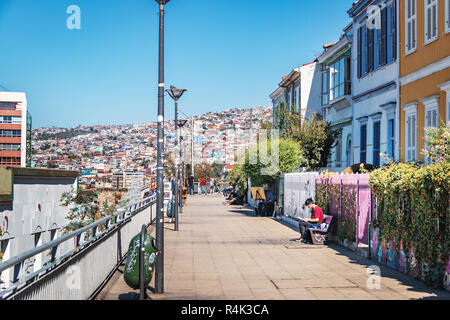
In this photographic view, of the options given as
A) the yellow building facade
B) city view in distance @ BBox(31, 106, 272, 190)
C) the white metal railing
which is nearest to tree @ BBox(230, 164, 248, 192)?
city view in distance @ BBox(31, 106, 272, 190)

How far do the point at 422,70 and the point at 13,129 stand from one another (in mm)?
33387

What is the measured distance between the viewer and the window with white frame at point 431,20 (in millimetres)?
16328

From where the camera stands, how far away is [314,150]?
28.5 meters

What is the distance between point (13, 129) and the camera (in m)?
42.8

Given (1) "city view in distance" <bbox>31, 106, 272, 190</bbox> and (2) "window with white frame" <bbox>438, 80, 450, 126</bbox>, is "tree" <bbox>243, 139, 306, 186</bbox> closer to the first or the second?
(1) "city view in distance" <bbox>31, 106, 272, 190</bbox>

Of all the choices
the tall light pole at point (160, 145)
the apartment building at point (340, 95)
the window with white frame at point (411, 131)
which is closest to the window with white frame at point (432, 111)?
the window with white frame at point (411, 131)

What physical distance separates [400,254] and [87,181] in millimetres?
33398

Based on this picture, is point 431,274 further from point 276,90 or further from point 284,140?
point 276,90

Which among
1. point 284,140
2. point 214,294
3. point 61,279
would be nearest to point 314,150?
point 284,140

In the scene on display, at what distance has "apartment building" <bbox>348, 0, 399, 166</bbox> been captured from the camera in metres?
20.2

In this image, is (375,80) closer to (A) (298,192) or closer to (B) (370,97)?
(B) (370,97)

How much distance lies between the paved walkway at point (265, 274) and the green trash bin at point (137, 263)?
30 centimetres

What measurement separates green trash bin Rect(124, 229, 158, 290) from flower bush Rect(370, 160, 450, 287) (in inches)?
180

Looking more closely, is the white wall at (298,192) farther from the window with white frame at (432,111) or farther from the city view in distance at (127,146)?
the city view in distance at (127,146)
